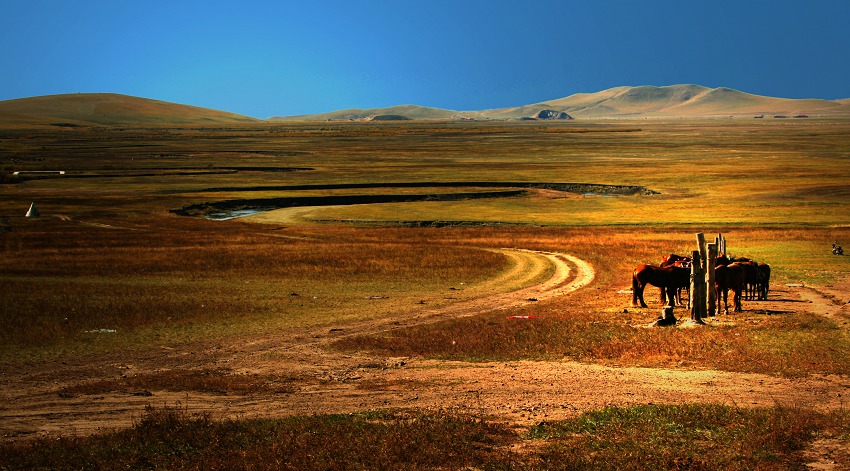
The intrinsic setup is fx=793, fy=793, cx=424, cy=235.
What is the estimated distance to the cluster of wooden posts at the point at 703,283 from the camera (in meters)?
23.9

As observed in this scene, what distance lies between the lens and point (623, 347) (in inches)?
810

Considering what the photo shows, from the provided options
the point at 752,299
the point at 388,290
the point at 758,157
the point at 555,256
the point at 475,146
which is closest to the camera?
the point at 752,299

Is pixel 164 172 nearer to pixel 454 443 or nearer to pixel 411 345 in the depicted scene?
pixel 411 345

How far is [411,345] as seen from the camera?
21891mm

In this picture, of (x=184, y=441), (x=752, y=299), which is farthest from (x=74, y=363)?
(x=752, y=299)

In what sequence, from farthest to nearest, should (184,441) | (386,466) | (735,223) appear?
1. (735,223)
2. (184,441)
3. (386,466)

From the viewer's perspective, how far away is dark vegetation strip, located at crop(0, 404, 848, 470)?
12.0 meters

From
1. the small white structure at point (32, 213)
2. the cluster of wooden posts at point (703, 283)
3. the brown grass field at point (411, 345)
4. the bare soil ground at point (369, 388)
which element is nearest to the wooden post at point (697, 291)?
the cluster of wooden posts at point (703, 283)

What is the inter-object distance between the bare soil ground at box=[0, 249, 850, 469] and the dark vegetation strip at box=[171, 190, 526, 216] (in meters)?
51.5

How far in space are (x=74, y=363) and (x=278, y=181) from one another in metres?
73.8

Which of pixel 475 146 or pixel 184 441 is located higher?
pixel 475 146

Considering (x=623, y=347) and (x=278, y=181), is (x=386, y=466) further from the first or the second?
(x=278, y=181)

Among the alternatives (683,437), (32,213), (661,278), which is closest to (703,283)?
(661,278)

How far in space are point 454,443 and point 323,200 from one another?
2558 inches
